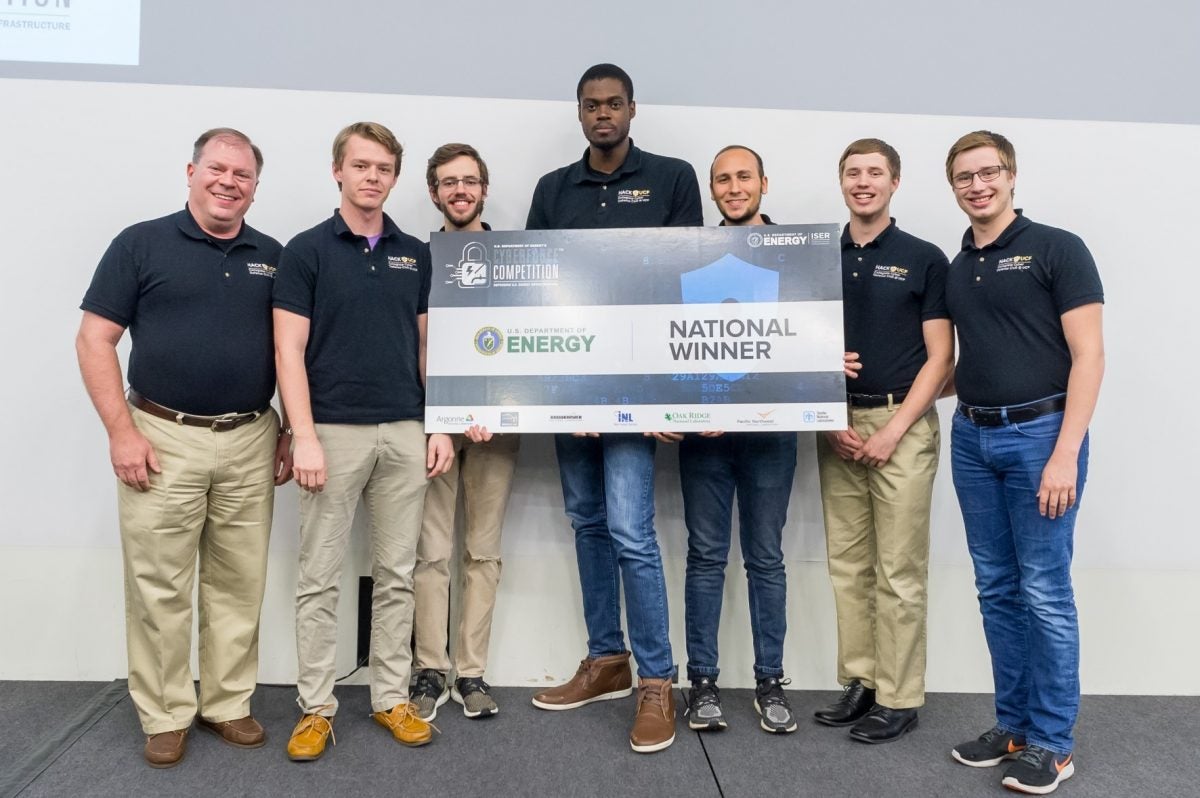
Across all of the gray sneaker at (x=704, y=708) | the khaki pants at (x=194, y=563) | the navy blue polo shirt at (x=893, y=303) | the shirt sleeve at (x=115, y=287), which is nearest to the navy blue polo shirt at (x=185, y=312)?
the shirt sleeve at (x=115, y=287)

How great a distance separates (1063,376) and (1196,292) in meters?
1.25

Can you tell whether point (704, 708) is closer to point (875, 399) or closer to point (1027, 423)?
point (875, 399)

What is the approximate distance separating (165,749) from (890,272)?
2413 mm

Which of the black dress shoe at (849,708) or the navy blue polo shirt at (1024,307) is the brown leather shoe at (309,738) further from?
the navy blue polo shirt at (1024,307)

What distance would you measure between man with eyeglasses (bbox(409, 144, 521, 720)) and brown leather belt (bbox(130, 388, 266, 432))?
580 mm

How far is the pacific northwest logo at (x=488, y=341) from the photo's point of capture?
2.16m

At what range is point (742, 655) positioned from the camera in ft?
8.45

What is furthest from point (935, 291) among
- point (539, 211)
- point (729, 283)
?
point (539, 211)

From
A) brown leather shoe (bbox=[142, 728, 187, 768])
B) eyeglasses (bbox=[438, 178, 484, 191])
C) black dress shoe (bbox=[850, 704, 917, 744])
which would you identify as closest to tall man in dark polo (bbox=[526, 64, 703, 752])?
eyeglasses (bbox=[438, 178, 484, 191])

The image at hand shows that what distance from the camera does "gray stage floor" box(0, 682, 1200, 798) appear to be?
1.86m

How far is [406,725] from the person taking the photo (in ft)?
6.82

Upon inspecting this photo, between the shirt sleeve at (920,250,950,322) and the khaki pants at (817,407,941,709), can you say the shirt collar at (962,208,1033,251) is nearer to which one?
the shirt sleeve at (920,250,950,322)

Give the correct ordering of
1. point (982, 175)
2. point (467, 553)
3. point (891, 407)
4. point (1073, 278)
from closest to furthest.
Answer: point (1073, 278) → point (982, 175) → point (891, 407) → point (467, 553)

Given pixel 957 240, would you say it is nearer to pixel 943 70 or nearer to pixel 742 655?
pixel 943 70
